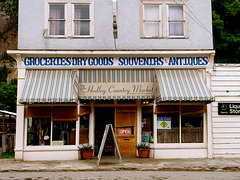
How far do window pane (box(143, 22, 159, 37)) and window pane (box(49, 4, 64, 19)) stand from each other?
12.7 feet

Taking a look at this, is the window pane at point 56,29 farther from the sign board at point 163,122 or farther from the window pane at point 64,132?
the sign board at point 163,122

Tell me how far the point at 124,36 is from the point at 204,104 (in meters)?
4.74

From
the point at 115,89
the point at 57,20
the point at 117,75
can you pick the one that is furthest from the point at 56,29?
the point at 115,89

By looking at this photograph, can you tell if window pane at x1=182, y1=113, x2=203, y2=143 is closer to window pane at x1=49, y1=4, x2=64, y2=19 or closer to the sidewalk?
the sidewalk

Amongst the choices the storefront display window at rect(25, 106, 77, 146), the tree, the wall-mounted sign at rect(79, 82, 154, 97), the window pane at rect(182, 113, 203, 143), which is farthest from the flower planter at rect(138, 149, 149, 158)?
the tree

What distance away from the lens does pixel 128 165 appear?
37.3 feet

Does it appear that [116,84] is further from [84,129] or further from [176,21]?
[176,21]

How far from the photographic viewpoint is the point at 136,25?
13867mm

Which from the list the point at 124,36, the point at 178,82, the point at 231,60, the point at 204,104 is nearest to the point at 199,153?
the point at 204,104

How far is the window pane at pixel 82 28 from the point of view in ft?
45.4

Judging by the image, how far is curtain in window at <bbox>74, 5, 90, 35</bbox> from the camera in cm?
1384

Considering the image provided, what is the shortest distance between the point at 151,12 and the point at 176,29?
141 cm

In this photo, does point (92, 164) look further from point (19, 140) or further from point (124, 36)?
point (124, 36)

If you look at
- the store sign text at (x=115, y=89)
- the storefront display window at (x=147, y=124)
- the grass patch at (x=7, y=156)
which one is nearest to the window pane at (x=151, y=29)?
the store sign text at (x=115, y=89)
